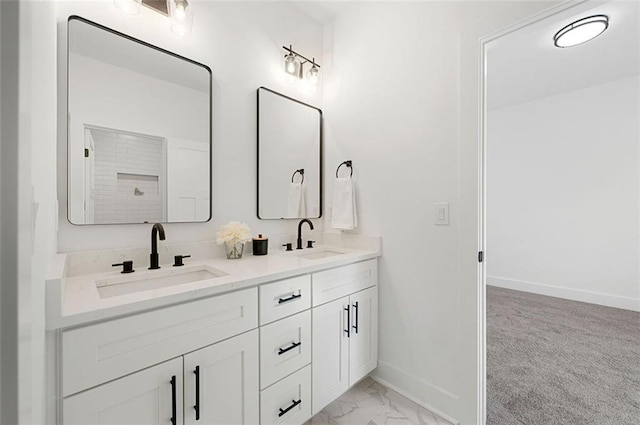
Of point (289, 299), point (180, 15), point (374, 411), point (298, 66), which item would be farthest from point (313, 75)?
point (374, 411)

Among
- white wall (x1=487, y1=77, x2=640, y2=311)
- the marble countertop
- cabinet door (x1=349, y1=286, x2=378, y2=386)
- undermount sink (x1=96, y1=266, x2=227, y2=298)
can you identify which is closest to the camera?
the marble countertop

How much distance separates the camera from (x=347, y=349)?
5.51 feet

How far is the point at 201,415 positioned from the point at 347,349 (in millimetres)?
862

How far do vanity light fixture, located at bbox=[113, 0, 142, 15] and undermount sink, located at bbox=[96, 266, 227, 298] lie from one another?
4.13 feet

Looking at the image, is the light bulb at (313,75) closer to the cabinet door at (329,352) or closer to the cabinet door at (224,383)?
the cabinet door at (329,352)

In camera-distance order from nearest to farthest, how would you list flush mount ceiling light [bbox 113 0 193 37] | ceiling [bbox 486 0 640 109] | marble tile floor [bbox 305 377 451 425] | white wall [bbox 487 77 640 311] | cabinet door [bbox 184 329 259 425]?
cabinet door [bbox 184 329 259 425] → flush mount ceiling light [bbox 113 0 193 37] → marble tile floor [bbox 305 377 451 425] → ceiling [bbox 486 0 640 109] → white wall [bbox 487 77 640 311]

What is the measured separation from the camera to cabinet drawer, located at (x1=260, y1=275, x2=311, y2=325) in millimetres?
1263

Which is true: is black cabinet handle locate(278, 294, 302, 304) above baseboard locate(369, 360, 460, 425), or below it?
above

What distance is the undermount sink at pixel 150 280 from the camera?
1200 millimetres

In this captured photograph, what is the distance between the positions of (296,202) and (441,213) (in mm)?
1016

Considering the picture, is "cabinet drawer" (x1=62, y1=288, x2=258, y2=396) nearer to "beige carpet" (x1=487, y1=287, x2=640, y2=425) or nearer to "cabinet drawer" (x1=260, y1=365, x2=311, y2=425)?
"cabinet drawer" (x1=260, y1=365, x2=311, y2=425)

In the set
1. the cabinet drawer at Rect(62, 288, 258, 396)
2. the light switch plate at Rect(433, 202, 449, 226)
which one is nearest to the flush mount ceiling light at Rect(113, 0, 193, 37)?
the cabinet drawer at Rect(62, 288, 258, 396)

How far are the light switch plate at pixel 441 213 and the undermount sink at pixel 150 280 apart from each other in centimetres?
120

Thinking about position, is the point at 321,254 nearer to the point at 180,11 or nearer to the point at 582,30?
the point at 180,11
